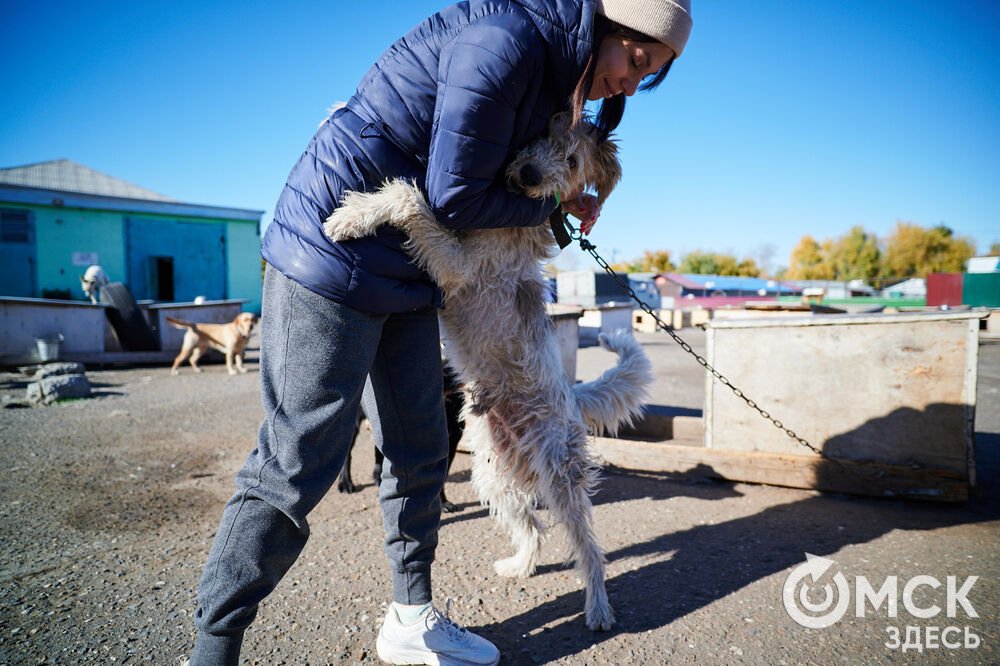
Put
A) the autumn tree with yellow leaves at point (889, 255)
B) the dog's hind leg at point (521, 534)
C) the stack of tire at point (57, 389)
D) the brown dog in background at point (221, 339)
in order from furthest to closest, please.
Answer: the autumn tree with yellow leaves at point (889, 255), the brown dog in background at point (221, 339), the stack of tire at point (57, 389), the dog's hind leg at point (521, 534)

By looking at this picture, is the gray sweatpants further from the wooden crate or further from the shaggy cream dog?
the wooden crate

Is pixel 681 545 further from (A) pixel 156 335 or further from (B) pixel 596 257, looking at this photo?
(A) pixel 156 335

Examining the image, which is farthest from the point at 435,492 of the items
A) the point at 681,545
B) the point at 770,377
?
the point at 770,377

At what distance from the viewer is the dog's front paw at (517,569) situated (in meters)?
2.56

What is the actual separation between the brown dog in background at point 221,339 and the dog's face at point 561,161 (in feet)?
30.3

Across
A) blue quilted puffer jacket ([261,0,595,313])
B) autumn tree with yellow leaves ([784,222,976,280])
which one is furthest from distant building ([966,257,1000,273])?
blue quilted puffer jacket ([261,0,595,313])

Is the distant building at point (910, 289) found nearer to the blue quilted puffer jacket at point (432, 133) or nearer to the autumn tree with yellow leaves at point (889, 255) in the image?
the autumn tree with yellow leaves at point (889, 255)

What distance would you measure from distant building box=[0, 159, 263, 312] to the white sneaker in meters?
20.0

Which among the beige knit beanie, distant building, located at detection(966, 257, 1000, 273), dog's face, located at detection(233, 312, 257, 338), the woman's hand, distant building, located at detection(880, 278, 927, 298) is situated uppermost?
distant building, located at detection(966, 257, 1000, 273)

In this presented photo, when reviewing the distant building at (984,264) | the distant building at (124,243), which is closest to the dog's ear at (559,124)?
the distant building at (124,243)

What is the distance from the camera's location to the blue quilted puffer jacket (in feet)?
4.49

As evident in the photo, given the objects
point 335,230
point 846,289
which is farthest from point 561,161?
point 846,289

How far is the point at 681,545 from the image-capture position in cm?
288

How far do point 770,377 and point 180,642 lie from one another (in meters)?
3.85
